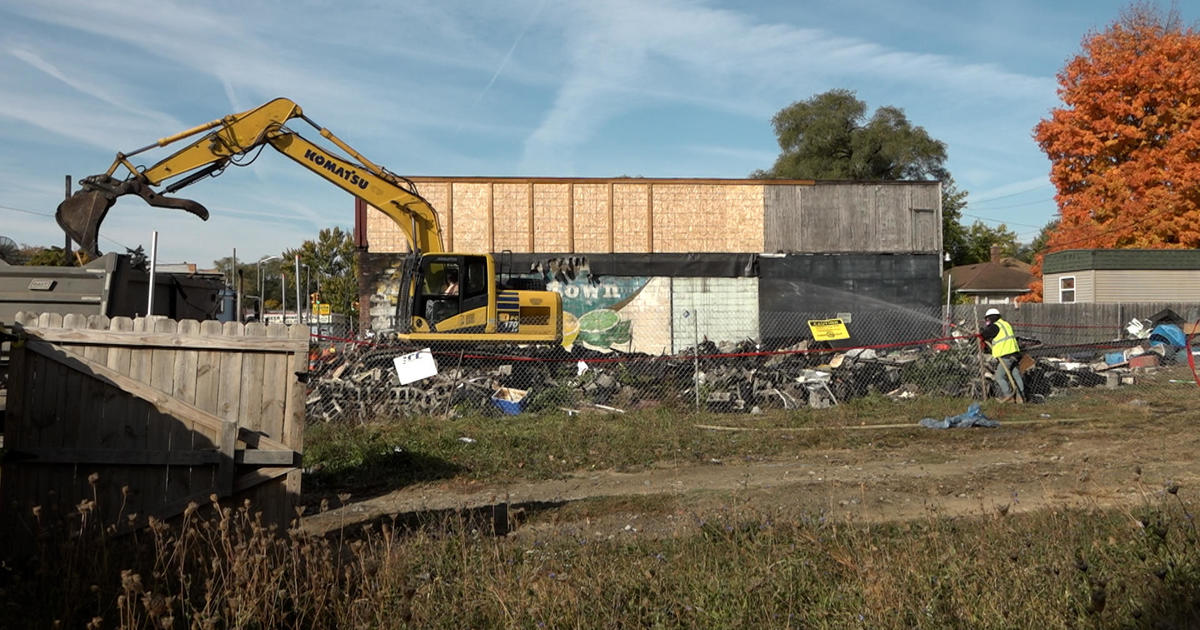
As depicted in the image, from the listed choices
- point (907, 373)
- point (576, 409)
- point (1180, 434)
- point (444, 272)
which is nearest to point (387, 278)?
point (444, 272)

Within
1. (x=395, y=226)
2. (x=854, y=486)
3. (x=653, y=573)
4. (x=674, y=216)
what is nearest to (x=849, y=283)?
(x=674, y=216)

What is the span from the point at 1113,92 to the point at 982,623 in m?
33.3

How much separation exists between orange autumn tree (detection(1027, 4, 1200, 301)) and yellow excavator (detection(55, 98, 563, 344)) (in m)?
24.2

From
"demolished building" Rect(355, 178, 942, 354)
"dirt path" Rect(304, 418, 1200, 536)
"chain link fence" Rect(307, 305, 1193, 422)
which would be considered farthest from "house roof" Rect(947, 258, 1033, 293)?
"dirt path" Rect(304, 418, 1200, 536)

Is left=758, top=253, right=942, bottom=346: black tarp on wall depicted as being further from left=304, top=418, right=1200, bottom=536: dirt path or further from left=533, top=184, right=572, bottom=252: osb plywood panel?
left=304, top=418, right=1200, bottom=536: dirt path

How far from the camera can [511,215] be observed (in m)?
25.6

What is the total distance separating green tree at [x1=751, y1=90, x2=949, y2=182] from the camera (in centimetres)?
4891

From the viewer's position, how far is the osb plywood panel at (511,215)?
25.6 meters

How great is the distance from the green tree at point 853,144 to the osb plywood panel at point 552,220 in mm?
26159

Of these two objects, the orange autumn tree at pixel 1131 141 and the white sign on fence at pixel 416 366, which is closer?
the white sign on fence at pixel 416 366

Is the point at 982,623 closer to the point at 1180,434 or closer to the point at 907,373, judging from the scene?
the point at 1180,434

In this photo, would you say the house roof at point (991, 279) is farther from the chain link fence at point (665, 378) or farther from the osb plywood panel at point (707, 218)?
the chain link fence at point (665, 378)

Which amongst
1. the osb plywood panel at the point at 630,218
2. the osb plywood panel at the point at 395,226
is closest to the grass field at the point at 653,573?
the osb plywood panel at the point at 630,218

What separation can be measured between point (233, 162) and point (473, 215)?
1022 cm
